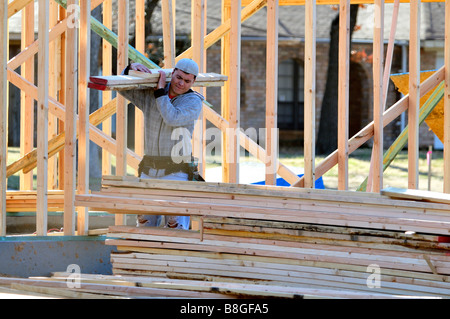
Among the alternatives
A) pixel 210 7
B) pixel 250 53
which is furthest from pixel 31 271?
pixel 210 7

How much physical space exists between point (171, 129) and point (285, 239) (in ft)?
4.42

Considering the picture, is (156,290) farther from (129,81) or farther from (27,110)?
(27,110)

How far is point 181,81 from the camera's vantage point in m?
6.25

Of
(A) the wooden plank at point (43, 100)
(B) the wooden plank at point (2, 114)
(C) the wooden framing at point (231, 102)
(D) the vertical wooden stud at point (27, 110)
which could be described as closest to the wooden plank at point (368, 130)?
(C) the wooden framing at point (231, 102)

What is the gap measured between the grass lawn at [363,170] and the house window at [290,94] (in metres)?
2.48

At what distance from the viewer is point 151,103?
6.43m

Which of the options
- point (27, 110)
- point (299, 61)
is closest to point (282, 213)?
point (27, 110)

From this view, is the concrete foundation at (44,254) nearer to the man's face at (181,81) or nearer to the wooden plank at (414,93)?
the man's face at (181,81)

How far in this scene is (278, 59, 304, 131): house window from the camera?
2411 cm

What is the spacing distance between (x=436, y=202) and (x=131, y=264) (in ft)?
7.81

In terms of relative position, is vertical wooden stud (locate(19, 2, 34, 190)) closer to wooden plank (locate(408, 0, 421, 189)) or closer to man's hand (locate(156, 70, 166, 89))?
man's hand (locate(156, 70, 166, 89))

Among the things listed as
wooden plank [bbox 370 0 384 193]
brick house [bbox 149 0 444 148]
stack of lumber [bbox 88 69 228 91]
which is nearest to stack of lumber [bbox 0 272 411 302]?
stack of lumber [bbox 88 69 228 91]

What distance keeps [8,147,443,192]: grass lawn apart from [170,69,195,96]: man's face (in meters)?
7.21
